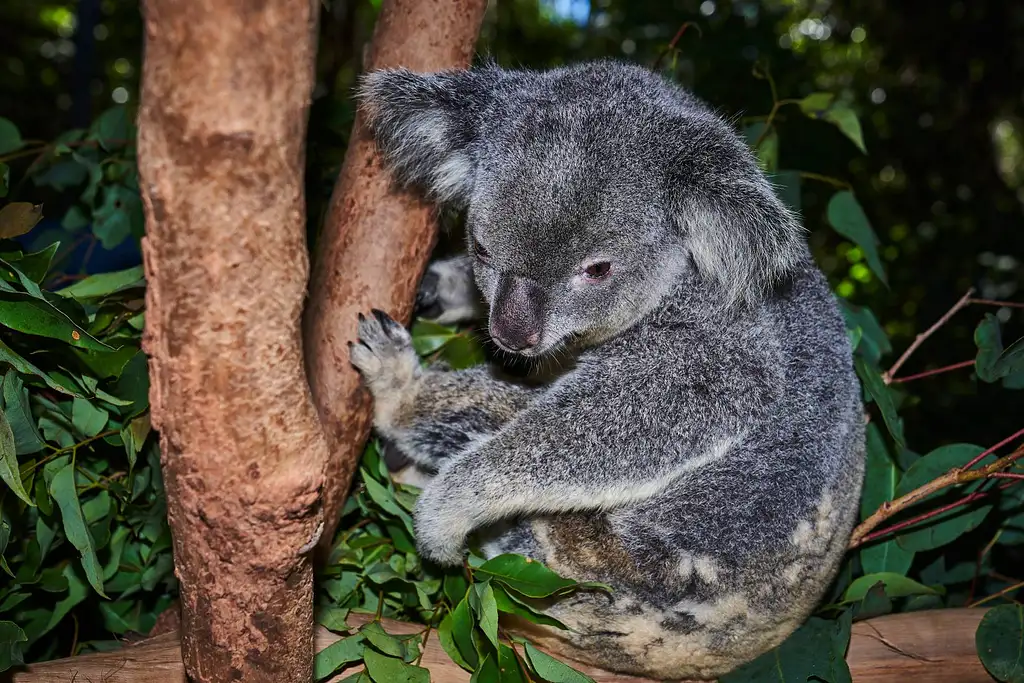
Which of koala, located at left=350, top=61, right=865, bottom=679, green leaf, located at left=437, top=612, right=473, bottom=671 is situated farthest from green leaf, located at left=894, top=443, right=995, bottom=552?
green leaf, located at left=437, top=612, right=473, bottom=671

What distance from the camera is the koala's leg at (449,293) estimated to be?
2.79 meters

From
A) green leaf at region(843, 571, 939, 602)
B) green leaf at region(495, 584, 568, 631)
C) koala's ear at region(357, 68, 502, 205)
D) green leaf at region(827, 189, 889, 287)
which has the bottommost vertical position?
green leaf at region(843, 571, 939, 602)

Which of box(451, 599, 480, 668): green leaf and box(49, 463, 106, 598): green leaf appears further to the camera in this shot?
box(451, 599, 480, 668): green leaf

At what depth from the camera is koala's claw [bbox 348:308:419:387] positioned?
219cm

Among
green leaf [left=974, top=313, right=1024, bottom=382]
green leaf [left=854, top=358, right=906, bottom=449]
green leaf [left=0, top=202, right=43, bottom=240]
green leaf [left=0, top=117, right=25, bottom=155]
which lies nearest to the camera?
green leaf [left=0, top=202, right=43, bottom=240]

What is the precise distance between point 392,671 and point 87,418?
0.97 meters

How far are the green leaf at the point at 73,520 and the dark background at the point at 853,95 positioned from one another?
47.7 inches

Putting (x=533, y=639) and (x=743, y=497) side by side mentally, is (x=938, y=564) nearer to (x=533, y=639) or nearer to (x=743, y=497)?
(x=743, y=497)

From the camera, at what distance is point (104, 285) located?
220 centimetres

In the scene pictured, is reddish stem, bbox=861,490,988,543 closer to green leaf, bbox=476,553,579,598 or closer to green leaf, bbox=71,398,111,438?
green leaf, bbox=476,553,579,598

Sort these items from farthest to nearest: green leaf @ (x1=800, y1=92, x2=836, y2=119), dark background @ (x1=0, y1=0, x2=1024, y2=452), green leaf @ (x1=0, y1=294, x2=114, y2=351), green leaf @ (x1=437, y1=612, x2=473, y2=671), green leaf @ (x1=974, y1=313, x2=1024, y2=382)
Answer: dark background @ (x1=0, y1=0, x2=1024, y2=452), green leaf @ (x1=800, y1=92, x2=836, y2=119), green leaf @ (x1=974, y1=313, x2=1024, y2=382), green leaf @ (x1=437, y1=612, x2=473, y2=671), green leaf @ (x1=0, y1=294, x2=114, y2=351)

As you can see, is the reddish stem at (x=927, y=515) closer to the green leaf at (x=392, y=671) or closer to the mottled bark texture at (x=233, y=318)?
the green leaf at (x=392, y=671)

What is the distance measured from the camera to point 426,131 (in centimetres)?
224

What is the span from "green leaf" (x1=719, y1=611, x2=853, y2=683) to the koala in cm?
4
